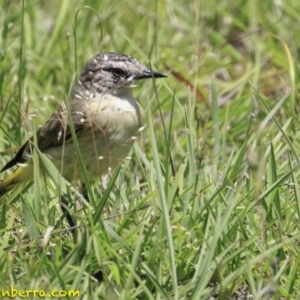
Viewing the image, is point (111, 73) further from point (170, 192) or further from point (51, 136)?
point (170, 192)

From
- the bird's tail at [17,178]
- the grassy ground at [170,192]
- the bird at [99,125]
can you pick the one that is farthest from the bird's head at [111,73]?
the bird's tail at [17,178]

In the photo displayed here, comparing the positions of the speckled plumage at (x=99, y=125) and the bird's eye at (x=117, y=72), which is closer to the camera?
the speckled plumage at (x=99, y=125)

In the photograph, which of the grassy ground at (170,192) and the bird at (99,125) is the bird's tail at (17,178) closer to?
the bird at (99,125)

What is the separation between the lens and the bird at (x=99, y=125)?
17.7ft

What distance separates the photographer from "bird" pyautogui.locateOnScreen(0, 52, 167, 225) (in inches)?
213

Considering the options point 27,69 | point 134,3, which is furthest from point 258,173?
point 134,3

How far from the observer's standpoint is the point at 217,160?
5.67m

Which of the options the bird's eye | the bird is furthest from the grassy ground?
the bird's eye

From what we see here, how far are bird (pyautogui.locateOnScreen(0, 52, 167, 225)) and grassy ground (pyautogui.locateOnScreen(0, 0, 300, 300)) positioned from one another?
0.15 metres

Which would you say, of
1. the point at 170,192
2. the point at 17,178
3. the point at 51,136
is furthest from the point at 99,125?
the point at 170,192

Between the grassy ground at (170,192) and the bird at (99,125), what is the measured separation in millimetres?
149

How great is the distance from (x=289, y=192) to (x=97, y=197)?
1102 mm

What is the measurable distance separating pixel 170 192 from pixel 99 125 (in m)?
1.02

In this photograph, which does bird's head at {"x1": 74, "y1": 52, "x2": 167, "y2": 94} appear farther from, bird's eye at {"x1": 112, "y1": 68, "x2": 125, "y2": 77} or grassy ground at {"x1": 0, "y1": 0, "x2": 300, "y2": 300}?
grassy ground at {"x1": 0, "y1": 0, "x2": 300, "y2": 300}
